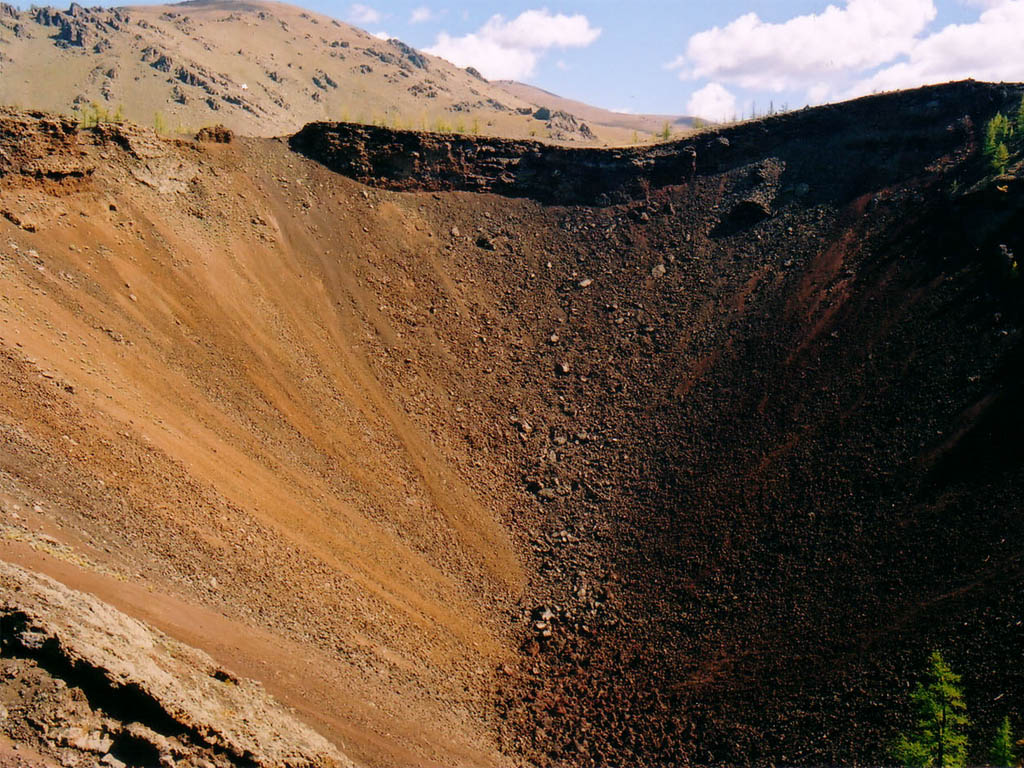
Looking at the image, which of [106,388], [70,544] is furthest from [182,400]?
[70,544]

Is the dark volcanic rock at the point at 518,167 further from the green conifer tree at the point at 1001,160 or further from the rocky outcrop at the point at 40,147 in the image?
the green conifer tree at the point at 1001,160

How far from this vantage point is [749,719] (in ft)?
79.6

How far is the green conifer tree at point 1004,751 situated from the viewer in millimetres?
19375

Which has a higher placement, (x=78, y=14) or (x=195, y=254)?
(x=78, y=14)

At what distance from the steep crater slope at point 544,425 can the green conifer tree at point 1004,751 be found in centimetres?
157

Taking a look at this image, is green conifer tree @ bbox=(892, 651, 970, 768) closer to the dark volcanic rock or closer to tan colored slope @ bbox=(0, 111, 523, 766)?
tan colored slope @ bbox=(0, 111, 523, 766)

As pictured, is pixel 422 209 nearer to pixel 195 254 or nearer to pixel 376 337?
pixel 376 337

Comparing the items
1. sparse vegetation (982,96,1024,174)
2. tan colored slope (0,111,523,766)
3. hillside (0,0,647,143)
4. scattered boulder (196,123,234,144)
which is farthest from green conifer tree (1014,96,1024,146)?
scattered boulder (196,123,234,144)

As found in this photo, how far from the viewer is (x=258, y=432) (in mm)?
30328

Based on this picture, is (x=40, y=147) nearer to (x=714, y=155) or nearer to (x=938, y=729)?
(x=714, y=155)

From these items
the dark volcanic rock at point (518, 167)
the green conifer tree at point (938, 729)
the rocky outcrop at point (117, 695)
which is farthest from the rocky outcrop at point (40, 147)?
the green conifer tree at point (938, 729)

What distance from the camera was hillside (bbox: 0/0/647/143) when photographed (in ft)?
288

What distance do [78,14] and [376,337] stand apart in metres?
97.1

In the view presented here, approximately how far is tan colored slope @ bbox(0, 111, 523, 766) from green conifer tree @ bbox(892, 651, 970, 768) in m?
13.6
